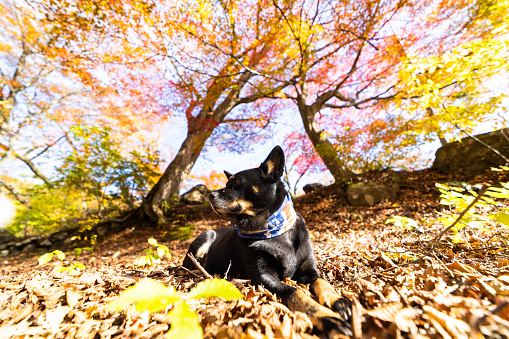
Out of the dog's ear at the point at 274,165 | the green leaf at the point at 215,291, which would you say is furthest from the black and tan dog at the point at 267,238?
the green leaf at the point at 215,291

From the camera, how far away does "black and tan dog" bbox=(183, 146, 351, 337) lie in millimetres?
1664

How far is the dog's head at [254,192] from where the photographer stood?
2.12 m

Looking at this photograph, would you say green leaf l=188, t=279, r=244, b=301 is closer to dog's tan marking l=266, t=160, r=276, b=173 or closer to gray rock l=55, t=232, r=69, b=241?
dog's tan marking l=266, t=160, r=276, b=173

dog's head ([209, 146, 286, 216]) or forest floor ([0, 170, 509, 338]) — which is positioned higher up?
dog's head ([209, 146, 286, 216])

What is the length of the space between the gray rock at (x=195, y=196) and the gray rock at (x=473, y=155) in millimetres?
11814

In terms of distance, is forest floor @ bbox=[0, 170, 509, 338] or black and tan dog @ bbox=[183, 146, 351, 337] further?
black and tan dog @ bbox=[183, 146, 351, 337]

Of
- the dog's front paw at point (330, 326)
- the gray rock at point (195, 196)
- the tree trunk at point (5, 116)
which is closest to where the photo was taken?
the dog's front paw at point (330, 326)

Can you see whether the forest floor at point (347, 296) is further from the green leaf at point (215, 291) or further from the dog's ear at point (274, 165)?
the dog's ear at point (274, 165)

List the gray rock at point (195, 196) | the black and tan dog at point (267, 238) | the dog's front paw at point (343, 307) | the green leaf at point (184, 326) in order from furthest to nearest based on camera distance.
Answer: the gray rock at point (195, 196)
the black and tan dog at point (267, 238)
the dog's front paw at point (343, 307)
the green leaf at point (184, 326)

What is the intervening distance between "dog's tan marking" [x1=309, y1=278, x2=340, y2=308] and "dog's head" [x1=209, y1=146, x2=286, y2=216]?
84 cm

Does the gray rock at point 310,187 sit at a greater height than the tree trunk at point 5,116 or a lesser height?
lesser

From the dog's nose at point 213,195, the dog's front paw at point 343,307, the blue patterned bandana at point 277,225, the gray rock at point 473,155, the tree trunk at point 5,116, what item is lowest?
the gray rock at point 473,155

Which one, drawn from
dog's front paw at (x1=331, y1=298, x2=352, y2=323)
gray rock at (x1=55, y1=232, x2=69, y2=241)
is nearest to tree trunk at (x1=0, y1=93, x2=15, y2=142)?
gray rock at (x1=55, y1=232, x2=69, y2=241)

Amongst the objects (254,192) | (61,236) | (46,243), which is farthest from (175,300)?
(46,243)
